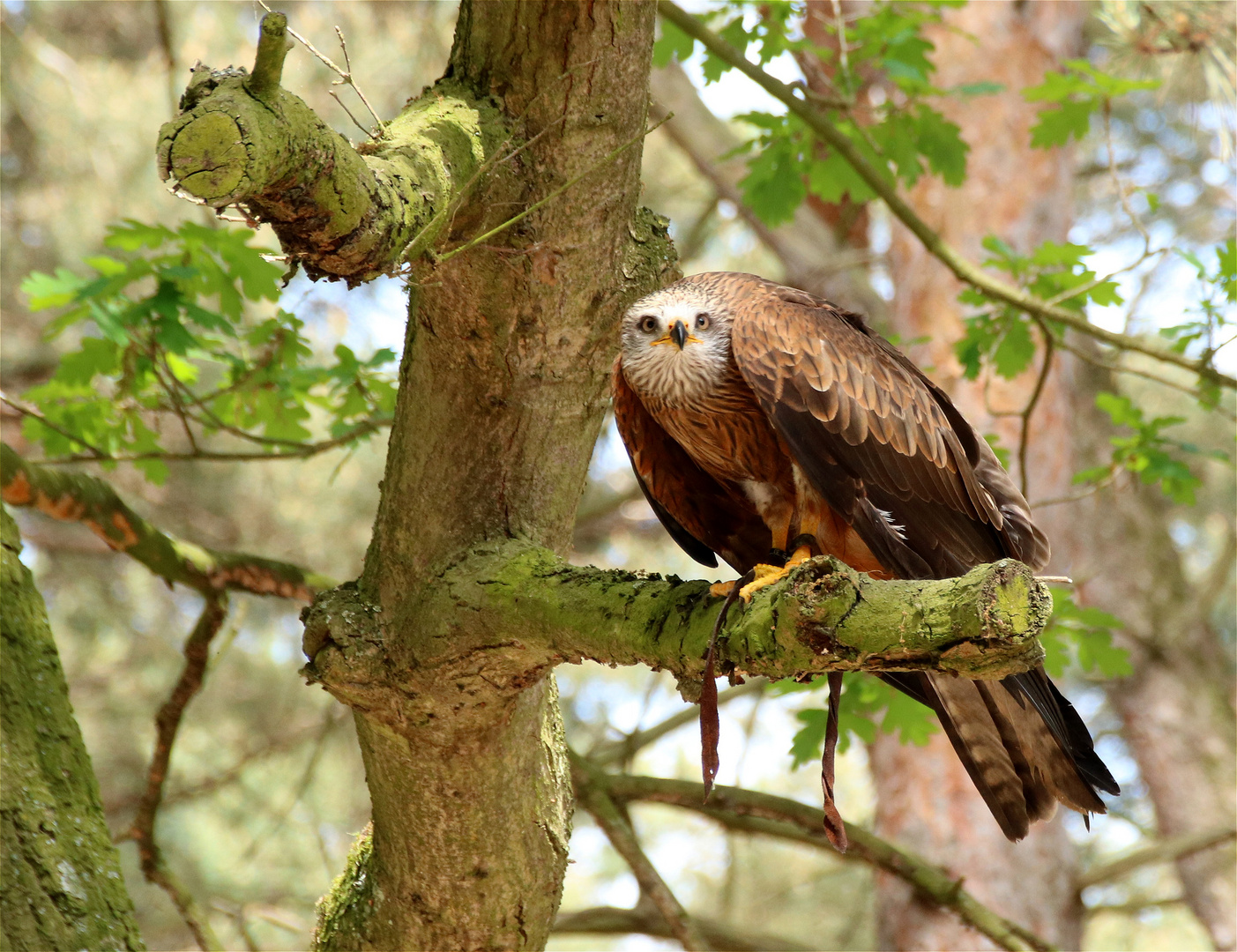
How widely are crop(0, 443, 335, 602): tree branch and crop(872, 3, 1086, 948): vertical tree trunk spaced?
11.4ft

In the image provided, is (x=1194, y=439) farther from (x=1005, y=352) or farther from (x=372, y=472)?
(x=372, y=472)

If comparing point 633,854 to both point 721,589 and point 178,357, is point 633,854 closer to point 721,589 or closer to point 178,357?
point 721,589

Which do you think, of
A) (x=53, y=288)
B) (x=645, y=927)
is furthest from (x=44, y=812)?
(x=645, y=927)

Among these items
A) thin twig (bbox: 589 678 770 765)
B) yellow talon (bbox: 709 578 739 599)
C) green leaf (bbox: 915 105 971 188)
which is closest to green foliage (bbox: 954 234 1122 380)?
green leaf (bbox: 915 105 971 188)

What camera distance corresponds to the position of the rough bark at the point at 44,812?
2.40m

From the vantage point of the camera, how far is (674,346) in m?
3.02

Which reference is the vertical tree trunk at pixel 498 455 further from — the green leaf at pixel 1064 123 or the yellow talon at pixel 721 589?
the green leaf at pixel 1064 123

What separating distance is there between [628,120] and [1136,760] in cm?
788

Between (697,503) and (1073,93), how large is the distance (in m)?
2.42

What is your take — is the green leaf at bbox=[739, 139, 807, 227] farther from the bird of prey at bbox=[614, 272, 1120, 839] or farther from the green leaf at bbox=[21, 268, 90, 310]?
the green leaf at bbox=[21, 268, 90, 310]

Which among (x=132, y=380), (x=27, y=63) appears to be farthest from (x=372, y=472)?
(x=132, y=380)

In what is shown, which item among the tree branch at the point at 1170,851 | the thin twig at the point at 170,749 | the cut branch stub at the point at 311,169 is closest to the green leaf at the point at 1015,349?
the tree branch at the point at 1170,851

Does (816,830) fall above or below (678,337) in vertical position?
below

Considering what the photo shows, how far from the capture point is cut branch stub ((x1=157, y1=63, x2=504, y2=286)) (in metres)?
1.76
